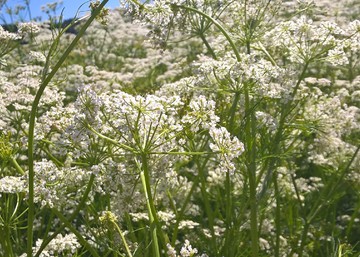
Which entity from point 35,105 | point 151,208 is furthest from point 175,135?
point 35,105

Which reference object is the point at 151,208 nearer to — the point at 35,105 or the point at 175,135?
the point at 175,135

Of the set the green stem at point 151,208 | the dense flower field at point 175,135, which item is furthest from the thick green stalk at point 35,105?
the green stem at point 151,208

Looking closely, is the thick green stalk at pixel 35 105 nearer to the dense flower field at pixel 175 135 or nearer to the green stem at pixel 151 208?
the dense flower field at pixel 175 135

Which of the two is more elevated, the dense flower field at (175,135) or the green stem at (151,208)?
the dense flower field at (175,135)

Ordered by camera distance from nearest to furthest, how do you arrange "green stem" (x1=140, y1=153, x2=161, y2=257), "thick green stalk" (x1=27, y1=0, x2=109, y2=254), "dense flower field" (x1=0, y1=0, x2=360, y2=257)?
"thick green stalk" (x1=27, y1=0, x2=109, y2=254), "green stem" (x1=140, y1=153, x2=161, y2=257), "dense flower field" (x1=0, y1=0, x2=360, y2=257)

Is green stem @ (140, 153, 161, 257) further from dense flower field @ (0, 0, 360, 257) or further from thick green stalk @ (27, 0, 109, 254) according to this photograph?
thick green stalk @ (27, 0, 109, 254)

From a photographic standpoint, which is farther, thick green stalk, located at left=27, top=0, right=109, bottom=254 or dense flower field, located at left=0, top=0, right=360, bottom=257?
dense flower field, located at left=0, top=0, right=360, bottom=257

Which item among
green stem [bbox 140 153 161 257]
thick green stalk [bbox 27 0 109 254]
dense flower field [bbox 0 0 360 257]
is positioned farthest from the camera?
dense flower field [bbox 0 0 360 257]

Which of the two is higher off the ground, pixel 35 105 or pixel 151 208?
pixel 35 105

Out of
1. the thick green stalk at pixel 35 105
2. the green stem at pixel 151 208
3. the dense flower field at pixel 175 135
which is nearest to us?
the thick green stalk at pixel 35 105

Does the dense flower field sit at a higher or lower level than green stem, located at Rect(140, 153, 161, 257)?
higher

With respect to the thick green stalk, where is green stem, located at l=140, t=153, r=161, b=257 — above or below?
below

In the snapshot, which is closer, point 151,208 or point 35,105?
point 35,105

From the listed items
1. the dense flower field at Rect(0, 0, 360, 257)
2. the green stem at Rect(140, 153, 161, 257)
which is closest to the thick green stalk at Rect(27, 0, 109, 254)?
the dense flower field at Rect(0, 0, 360, 257)
